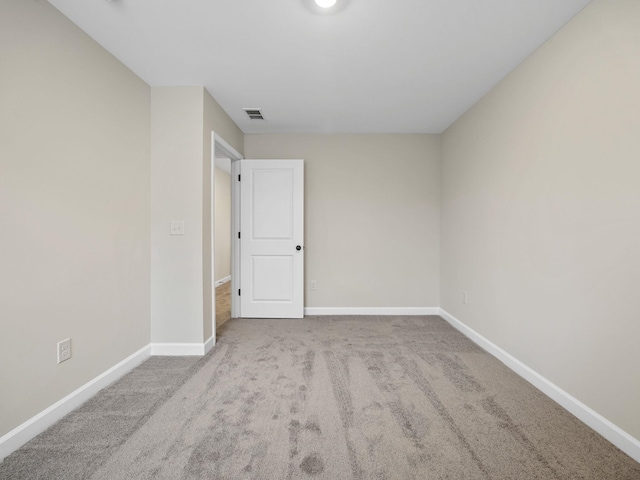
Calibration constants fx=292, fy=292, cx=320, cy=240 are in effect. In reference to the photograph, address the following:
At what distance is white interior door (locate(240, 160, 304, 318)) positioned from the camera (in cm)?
379

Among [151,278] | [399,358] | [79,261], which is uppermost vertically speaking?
[79,261]

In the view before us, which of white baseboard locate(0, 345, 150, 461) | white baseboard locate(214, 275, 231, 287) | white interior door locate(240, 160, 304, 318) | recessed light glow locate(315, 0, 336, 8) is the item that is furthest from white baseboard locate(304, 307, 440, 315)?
recessed light glow locate(315, 0, 336, 8)

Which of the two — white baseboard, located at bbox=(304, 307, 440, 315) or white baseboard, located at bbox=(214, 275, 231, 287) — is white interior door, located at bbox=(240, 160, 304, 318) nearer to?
white baseboard, located at bbox=(304, 307, 440, 315)

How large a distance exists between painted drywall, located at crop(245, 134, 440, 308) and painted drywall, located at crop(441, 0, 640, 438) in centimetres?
113

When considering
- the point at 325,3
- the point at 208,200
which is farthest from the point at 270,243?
the point at 325,3

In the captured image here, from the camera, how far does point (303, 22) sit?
6.12 ft

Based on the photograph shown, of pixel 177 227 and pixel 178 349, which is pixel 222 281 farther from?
pixel 177 227

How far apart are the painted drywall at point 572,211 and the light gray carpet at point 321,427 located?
1.19 ft

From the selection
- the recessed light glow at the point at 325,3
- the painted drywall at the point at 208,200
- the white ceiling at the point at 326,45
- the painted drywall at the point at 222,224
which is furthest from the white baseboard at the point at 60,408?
the painted drywall at the point at 222,224

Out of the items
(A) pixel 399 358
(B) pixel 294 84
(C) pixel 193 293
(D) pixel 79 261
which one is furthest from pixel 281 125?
(A) pixel 399 358

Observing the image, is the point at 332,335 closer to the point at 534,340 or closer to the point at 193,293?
the point at 193,293

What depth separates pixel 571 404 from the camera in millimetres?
1813

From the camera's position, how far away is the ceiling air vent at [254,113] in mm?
3154

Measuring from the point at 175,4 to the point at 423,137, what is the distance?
319 centimetres
